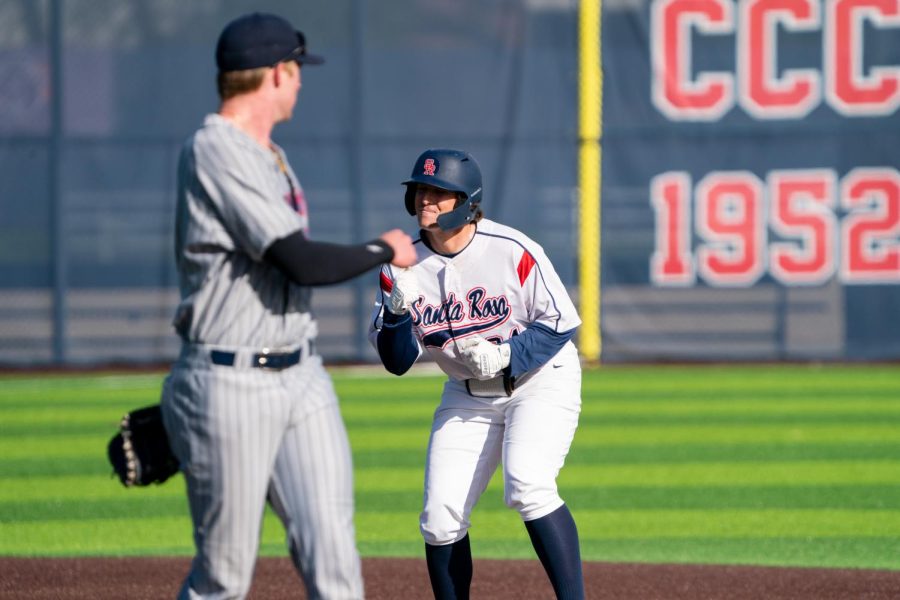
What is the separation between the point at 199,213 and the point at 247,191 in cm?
15

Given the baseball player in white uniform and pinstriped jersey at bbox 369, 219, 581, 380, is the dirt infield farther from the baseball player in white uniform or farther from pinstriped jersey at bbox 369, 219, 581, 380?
pinstriped jersey at bbox 369, 219, 581, 380

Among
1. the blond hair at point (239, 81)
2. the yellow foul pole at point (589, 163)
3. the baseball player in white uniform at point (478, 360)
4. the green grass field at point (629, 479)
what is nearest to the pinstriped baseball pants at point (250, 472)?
the blond hair at point (239, 81)

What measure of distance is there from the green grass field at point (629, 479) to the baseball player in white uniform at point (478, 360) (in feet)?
6.25

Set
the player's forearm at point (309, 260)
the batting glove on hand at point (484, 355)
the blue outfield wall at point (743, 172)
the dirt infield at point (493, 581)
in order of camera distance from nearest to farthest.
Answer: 1. the player's forearm at point (309, 260)
2. the batting glove on hand at point (484, 355)
3. the dirt infield at point (493, 581)
4. the blue outfield wall at point (743, 172)

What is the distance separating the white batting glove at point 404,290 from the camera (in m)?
4.21

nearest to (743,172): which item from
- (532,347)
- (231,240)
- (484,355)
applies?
(532,347)

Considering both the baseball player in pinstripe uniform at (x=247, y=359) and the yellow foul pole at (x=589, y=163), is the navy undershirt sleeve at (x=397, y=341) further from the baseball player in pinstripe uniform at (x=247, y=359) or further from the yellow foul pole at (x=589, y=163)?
the yellow foul pole at (x=589, y=163)

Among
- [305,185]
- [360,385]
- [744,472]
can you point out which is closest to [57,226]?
[305,185]

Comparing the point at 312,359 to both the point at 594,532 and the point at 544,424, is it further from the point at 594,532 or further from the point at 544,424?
the point at 594,532

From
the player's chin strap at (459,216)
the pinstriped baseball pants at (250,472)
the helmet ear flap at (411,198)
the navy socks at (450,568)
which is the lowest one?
the navy socks at (450,568)

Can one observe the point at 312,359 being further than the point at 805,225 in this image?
No

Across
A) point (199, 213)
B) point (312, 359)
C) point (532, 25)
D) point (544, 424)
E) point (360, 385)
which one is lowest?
point (360, 385)

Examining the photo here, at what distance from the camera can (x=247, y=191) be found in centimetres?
325

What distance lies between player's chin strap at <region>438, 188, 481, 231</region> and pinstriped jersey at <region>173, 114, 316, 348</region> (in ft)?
3.78
